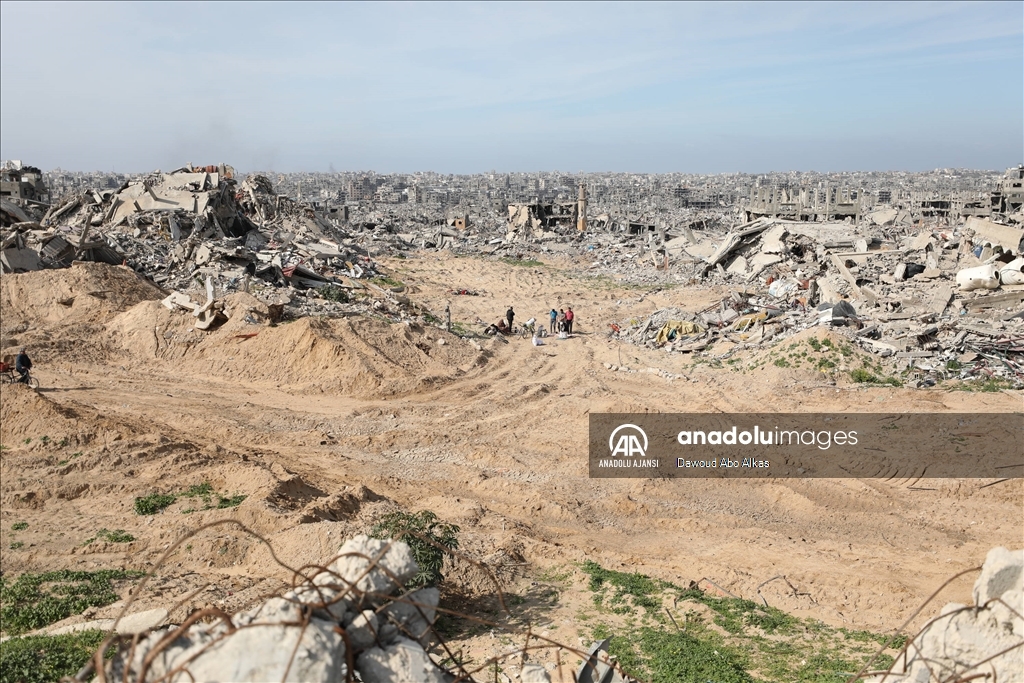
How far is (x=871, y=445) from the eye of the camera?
12.1m

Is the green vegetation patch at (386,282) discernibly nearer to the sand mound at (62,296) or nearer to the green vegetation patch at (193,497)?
the sand mound at (62,296)

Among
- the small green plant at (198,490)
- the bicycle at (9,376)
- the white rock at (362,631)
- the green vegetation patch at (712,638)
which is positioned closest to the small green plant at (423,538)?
the green vegetation patch at (712,638)

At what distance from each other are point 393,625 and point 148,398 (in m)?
12.4

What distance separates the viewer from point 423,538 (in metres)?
6.67

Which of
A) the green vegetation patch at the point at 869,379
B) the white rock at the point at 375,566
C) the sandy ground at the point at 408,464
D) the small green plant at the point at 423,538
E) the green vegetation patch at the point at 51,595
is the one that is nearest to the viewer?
the white rock at the point at 375,566

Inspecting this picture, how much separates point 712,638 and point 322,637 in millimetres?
5125

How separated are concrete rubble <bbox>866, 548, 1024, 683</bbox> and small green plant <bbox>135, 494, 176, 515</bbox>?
26.2 feet

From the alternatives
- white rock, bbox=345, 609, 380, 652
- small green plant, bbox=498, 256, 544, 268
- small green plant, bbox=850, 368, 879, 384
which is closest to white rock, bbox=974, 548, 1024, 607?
white rock, bbox=345, 609, 380, 652

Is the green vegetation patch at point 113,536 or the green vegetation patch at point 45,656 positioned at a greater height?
the green vegetation patch at point 45,656

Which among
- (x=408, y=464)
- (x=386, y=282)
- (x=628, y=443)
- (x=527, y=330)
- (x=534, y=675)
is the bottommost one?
(x=408, y=464)

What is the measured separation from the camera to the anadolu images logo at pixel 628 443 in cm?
1248

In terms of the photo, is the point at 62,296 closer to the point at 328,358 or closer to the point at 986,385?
the point at 328,358

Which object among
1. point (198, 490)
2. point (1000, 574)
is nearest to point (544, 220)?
point (198, 490)

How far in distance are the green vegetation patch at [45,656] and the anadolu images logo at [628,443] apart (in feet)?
26.4
